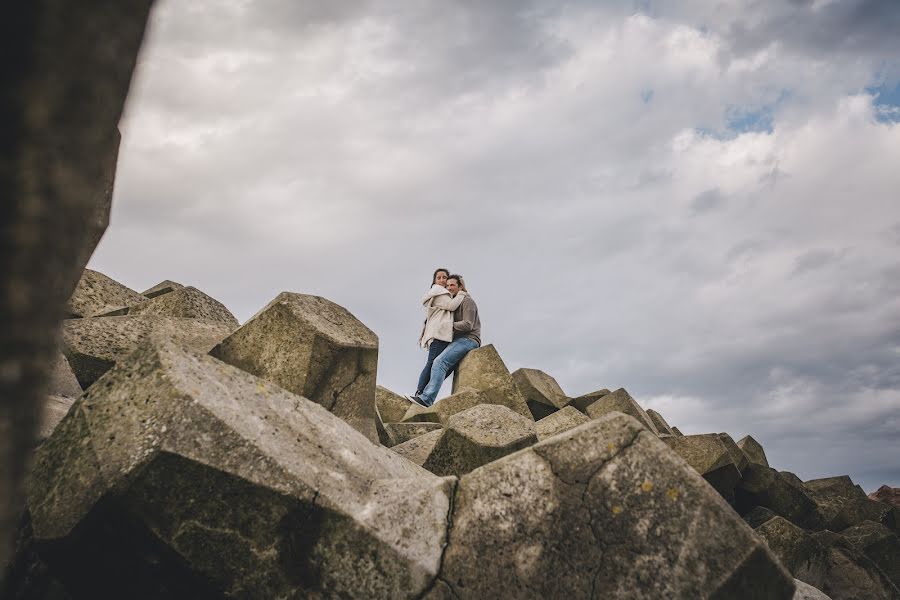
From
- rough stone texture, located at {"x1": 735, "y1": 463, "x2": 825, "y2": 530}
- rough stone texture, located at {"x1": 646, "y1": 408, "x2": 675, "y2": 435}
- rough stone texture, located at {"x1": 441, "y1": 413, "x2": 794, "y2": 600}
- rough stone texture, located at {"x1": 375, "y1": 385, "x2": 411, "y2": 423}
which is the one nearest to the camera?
rough stone texture, located at {"x1": 441, "y1": 413, "x2": 794, "y2": 600}

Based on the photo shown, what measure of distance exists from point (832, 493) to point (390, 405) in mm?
5630

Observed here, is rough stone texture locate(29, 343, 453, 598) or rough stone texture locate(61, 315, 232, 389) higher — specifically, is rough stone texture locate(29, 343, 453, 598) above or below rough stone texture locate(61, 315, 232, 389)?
below

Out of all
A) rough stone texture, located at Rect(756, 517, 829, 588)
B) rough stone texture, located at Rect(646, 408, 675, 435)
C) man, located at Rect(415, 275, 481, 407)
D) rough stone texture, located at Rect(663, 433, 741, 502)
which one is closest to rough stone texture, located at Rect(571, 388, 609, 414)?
rough stone texture, located at Rect(646, 408, 675, 435)

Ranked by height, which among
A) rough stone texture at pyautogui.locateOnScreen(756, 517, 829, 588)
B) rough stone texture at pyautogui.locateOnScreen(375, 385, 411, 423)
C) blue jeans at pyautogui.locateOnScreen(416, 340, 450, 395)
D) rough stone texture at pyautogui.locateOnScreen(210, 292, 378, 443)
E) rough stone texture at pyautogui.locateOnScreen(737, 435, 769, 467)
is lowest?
rough stone texture at pyautogui.locateOnScreen(756, 517, 829, 588)

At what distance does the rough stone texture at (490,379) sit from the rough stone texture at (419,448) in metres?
2.20

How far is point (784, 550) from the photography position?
462 cm

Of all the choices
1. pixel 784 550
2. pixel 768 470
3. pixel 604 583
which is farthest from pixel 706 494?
pixel 768 470

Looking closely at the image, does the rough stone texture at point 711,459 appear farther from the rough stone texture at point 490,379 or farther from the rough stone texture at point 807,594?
the rough stone texture at point 807,594

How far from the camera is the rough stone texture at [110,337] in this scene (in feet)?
11.6

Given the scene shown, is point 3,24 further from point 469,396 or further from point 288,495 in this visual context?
point 469,396

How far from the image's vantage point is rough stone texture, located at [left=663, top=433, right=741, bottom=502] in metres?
5.99

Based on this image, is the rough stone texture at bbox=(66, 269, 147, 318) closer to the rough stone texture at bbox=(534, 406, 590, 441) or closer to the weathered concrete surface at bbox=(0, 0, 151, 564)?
the rough stone texture at bbox=(534, 406, 590, 441)

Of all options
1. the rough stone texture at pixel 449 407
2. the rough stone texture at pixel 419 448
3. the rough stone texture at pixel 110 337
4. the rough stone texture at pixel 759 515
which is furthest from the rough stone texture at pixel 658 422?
the rough stone texture at pixel 110 337

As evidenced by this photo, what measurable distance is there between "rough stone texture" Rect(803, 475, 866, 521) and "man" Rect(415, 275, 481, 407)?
4.68 meters
